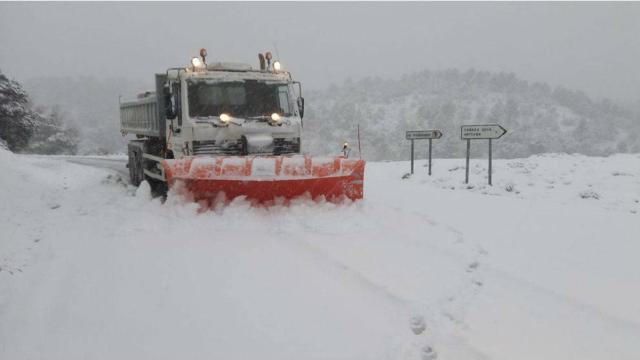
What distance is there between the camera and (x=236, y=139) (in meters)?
8.08

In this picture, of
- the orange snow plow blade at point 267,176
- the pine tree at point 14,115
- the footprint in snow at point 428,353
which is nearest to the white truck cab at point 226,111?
the orange snow plow blade at point 267,176

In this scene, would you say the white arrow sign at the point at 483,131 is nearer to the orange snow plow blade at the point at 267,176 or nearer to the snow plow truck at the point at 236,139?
the snow plow truck at the point at 236,139

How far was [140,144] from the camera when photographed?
426 inches

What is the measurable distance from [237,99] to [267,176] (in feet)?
7.31

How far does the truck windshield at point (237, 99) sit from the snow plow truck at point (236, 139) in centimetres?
2

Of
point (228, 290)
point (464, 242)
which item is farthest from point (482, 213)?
point (228, 290)

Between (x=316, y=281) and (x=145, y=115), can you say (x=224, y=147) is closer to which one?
(x=145, y=115)

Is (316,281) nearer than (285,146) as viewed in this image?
Yes

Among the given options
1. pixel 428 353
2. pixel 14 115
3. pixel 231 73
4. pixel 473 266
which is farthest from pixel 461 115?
pixel 428 353

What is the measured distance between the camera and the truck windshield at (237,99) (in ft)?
27.0

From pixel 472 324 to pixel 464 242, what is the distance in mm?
2494

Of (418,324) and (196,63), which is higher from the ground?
(196,63)

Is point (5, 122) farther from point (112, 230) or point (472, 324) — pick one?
point (472, 324)

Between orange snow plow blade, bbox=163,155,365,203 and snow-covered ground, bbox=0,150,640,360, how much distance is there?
1.01 ft
